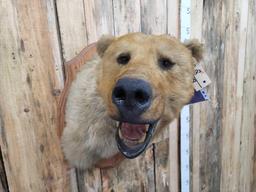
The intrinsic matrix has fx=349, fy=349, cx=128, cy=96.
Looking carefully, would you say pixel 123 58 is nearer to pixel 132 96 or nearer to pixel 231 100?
pixel 132 96

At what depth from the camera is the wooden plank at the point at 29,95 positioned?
133 centimetres

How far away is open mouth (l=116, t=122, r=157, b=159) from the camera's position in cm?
120

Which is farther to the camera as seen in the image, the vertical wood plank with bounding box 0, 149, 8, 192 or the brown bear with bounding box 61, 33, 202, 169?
the vertical wood plank with bounding box 0, 149, 8, 192

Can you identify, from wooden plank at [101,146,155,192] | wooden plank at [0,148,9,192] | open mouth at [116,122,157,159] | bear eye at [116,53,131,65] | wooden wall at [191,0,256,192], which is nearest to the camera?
open mouth at [116,122,157,159]

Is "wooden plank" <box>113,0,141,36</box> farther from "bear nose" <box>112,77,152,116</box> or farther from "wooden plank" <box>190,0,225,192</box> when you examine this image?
"bear nose" <box>112,77,152,116</box>

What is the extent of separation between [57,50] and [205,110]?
1016 mm

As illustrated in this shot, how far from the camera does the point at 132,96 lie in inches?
40.2

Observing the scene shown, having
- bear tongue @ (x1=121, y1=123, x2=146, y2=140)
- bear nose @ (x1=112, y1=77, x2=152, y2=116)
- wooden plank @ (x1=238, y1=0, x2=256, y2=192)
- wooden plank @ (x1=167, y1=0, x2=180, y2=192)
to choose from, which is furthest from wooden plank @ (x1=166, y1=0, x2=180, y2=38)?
bear nose @ (x1=112, y1=77, x2=152, y2=116)

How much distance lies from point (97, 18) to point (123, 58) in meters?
0.31

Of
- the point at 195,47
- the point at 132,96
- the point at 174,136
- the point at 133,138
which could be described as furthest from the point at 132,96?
the point at 174,136

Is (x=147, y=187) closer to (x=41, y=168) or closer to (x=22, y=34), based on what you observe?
(x=41, y=168)

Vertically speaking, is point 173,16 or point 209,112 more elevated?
point 173,16

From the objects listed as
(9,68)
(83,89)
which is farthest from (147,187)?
(9,68)

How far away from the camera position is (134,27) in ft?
A: 5.37
